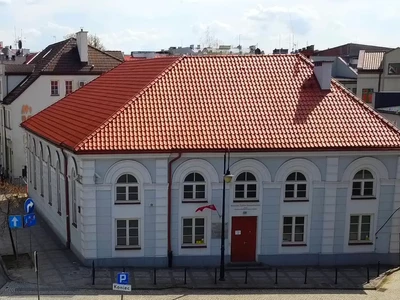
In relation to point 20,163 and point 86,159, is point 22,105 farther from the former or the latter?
point 86,159

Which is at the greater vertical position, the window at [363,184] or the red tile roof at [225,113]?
the red tile roof at [225,113]

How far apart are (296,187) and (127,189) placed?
7.78m

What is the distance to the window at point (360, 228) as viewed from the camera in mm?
27234

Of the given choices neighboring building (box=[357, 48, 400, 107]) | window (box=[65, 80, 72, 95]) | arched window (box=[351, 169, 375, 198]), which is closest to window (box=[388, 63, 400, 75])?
neighboring building (box=[357, 48, 400, 107])

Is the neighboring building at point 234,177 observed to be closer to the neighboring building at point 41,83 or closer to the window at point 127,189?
the window at point 127,189

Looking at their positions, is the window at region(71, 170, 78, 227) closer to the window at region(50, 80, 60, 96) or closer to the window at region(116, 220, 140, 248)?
the window at region(116, 220, 140, 248)

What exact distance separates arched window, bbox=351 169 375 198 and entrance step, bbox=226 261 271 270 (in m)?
5.40

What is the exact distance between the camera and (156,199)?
25.7m

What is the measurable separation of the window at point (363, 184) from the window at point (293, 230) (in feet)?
9.26

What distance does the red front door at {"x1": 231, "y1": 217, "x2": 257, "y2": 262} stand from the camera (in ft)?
86.9

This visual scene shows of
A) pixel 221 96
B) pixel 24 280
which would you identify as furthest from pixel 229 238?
pixel 24 280

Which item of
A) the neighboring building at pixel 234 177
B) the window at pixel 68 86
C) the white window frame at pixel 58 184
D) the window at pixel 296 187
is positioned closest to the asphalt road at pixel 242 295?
the neighboring building at pixel 234 177

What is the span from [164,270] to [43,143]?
11760 millimetres

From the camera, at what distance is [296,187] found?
26578 mm
